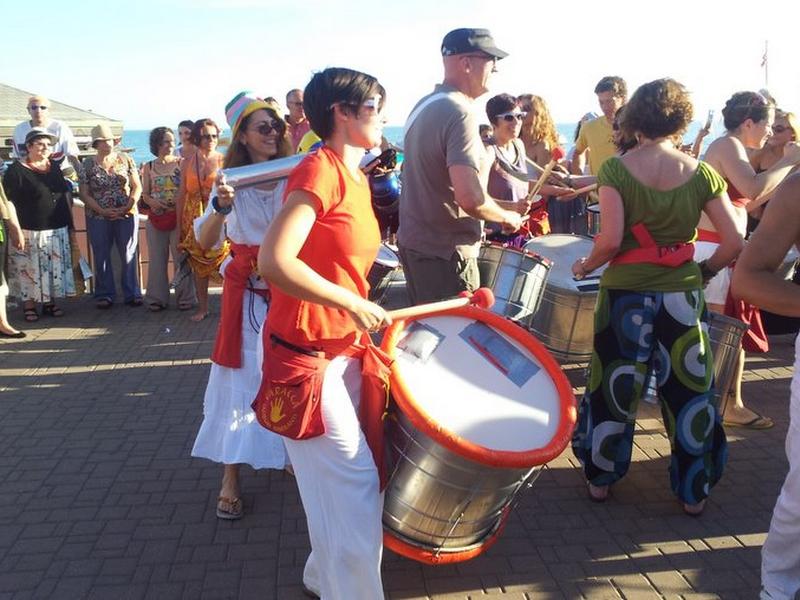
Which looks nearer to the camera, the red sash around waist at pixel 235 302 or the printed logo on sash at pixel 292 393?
the printed logo on sash at pixel 292 393

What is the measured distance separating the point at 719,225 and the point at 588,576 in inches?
64.7

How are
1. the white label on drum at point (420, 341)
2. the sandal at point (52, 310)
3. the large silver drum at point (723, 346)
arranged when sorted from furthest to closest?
the sandal at point (52, 310), the large silver drum at point (723, 346), the white label on drum at point (420, 341)

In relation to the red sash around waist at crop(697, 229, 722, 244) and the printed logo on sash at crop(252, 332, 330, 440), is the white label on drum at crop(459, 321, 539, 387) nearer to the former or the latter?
the printed logo on sash at crop(252, 332, 330, 440)

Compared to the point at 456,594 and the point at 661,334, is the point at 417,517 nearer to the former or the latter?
the point at 456,594

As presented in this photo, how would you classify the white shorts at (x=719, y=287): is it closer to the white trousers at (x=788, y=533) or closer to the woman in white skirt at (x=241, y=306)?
the white trousers at (x=788, y=533)

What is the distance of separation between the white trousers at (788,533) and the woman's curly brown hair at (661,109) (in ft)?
3.86

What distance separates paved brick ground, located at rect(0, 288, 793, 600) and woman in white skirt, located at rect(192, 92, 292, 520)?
1.12 feet

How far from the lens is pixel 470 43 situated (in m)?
3.71

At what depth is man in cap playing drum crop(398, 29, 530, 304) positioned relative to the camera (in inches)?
141

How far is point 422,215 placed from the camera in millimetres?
3861

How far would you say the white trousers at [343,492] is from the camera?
7.97 feet

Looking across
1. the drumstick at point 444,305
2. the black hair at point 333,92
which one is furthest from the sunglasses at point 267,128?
the drumstick at point 444,305

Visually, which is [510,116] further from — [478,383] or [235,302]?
[478,383]

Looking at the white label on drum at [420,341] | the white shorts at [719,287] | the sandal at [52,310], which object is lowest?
the sandal at [52,310]
